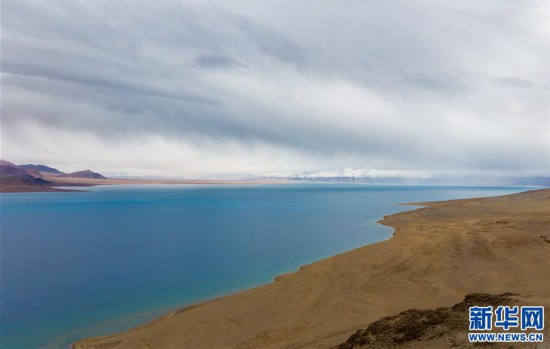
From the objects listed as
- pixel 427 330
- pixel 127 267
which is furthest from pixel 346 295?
pixel 127 267

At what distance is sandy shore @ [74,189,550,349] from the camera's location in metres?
12.6

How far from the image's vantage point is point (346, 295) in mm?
16078

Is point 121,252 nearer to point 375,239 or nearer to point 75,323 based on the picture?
point 75,323

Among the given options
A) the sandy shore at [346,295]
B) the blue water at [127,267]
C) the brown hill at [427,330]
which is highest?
the brown hill at [427,330]

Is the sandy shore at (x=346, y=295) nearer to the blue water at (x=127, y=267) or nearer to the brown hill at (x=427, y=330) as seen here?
the brown hill at (x=427, y=330)

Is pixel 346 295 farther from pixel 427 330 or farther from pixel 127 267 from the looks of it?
pixel 127 267

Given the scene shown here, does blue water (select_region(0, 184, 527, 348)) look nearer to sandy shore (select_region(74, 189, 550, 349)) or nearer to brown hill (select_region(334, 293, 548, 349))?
sandy shore (select_region(74, 189, 550, 349))

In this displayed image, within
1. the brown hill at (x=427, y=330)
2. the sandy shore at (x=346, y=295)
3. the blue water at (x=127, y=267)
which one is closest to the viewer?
the brown hill at (x=427, y=330)

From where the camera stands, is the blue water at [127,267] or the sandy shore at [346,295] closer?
the sandy shore at [346,295]

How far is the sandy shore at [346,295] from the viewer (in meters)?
12.6

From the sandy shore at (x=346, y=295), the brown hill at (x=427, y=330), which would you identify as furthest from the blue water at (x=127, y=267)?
the brown hill at (x=427, y=330)

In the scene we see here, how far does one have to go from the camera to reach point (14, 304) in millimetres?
18234

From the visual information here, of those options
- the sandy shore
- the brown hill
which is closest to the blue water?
the sandy shore

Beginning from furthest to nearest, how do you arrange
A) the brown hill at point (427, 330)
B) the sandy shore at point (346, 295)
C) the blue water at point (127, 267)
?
the blue water at point (127, 267), the sandy shore at point (346, 295), the brown hill at point (427, 330)
